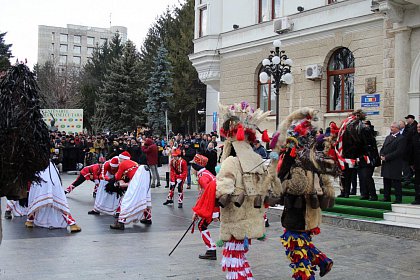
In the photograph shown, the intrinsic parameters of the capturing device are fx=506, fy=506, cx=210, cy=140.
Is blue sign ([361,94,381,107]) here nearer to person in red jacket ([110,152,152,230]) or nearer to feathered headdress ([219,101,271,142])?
person in red jacket ([110,152,152,230])

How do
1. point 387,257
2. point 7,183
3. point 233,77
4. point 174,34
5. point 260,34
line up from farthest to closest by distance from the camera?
point 174,34 → point 233,77 → point 260,34 → point 387,257 → point 7,183

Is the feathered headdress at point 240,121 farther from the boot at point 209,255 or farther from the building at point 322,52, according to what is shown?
the building at point 322,52

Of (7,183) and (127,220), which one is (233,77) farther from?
(7,183)

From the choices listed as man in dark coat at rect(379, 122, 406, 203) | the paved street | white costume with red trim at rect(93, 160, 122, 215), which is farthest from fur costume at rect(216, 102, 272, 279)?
white costume with red trim at rect(93, 160, 122, 215)

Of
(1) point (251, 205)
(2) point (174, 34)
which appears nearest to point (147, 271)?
(1) point (251, 205)

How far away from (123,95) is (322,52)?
26.7 m

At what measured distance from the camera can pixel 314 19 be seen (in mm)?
19641

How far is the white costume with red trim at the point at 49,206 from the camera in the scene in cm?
1032

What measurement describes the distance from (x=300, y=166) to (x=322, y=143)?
80 centimetres

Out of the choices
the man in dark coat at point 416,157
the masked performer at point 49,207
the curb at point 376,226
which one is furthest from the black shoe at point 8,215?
the man in dark coat at point 416,157

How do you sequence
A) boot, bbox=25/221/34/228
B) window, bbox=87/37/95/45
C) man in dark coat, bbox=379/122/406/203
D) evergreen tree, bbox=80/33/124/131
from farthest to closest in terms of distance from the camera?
window, bbox=87/37/95/45 < evergreen tree, bbox=80/33/124/131 < man in dark coat, bbox=379/122/406/203 < boot, bbox=25/221/34/228

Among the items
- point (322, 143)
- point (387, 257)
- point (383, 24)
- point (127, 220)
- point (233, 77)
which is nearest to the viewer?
point (322, 143)

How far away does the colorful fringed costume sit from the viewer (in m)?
5.88

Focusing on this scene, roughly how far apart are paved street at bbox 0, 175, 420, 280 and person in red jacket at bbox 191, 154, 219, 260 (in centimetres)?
29
